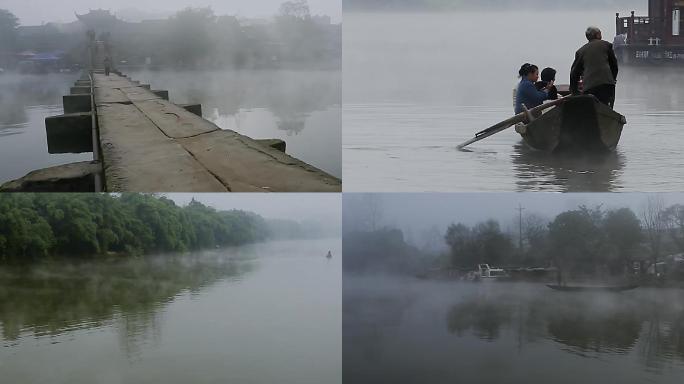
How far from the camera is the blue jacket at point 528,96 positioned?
3.21m

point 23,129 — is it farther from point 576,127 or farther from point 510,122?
point 576,127

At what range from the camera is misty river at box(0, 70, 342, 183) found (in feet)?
10.4

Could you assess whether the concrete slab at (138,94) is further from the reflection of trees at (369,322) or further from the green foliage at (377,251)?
the reflection of trees at (369,322)

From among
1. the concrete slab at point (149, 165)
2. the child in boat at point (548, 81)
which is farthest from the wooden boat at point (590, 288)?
the concrete slab at point (149, 165)

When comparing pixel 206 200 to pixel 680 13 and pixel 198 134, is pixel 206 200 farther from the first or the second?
pixel 680 13

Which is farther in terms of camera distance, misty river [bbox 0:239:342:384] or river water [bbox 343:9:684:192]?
misty river [bbox 0:239:342:384]

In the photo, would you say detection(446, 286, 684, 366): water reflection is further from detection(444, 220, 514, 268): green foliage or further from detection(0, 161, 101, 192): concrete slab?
detection(0, 161, 101, 192): concrete slab

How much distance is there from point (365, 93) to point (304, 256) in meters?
0.71

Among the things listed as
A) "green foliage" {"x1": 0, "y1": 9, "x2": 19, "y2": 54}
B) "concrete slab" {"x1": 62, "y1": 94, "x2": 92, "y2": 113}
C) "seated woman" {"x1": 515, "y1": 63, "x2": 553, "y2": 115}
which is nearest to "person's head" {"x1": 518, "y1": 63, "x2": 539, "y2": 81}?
"seated woman" {"x1": 515, "y1": 63, "x2": 553, "y2": 115}

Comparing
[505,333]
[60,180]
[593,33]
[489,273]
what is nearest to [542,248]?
[489,273]

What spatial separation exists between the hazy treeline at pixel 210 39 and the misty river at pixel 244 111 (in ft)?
0.19

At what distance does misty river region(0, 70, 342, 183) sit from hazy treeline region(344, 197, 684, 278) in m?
0.36

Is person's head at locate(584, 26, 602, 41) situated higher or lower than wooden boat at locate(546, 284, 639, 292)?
higher

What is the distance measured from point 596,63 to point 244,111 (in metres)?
1.49
